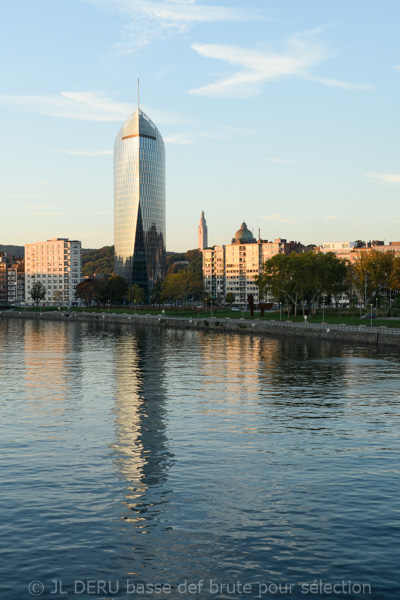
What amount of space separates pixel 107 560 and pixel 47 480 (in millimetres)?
10641

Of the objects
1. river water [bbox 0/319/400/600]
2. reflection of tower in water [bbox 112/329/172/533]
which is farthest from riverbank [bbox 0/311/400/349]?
river water [bbox 0/319/400/600]

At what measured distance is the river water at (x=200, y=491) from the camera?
2286cm

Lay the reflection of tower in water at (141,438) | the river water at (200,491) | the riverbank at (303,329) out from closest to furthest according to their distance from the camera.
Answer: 1. the river water at (200,491)
2. the reflection of tower in water at (141,438)
3. the riverbank at (303,329)

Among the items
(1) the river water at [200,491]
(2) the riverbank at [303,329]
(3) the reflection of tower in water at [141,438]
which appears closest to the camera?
(1) the river water at [200,491]

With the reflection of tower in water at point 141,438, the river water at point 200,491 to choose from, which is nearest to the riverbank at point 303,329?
the reflection of tower in water at point 141,438

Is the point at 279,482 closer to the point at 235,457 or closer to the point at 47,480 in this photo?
the point at 235,457

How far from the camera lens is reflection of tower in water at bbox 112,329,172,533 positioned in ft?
101

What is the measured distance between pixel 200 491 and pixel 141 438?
41.3 ft

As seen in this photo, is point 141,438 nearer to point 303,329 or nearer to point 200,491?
point 200,491

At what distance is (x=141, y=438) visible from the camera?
144ft

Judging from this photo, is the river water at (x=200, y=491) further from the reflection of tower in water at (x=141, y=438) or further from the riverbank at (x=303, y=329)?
the riverbank at (x=303, y=329)

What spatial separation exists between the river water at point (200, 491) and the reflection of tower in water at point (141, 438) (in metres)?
0.14

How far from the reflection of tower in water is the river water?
137mm

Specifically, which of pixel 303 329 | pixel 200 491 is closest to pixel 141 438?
pixel 200 491
